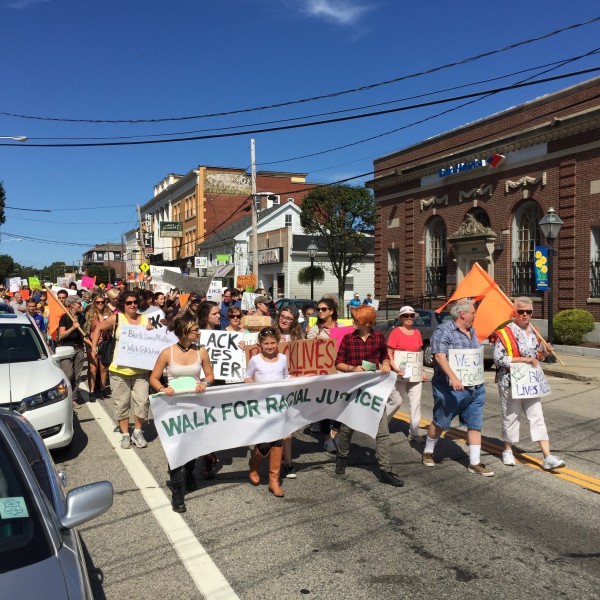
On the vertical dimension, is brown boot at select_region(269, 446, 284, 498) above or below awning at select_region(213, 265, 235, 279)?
below

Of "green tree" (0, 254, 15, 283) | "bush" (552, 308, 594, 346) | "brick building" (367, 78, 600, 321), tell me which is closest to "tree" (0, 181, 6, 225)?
"brick building" (367, 78, 600, 321)

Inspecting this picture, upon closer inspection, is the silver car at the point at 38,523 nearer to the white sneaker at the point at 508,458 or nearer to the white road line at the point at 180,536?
the white road line at the point at 180,536

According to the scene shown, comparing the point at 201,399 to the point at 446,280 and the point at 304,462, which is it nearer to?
the point at 304,462

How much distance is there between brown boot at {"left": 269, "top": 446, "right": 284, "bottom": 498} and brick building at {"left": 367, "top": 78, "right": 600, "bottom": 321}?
16.0 m

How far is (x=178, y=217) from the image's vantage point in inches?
2633

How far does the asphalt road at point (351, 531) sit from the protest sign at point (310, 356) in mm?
952

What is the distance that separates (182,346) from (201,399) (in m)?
0.60

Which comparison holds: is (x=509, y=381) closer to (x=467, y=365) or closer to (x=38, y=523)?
(x=467, y=365)

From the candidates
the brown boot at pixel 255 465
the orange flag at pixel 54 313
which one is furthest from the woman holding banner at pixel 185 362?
the orange flag at pixel 54 313

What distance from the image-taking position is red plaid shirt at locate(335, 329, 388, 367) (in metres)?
6.23

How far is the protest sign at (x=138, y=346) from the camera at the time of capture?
23.1 feet

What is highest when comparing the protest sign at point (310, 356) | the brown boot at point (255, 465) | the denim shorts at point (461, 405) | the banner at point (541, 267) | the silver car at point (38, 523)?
the banner at point (541, 267)

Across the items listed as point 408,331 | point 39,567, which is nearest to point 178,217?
point 408,331

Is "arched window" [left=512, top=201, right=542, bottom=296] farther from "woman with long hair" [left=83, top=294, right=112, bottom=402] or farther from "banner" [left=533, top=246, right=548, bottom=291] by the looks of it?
"woman with long hair" [left=83, top=294, right=112, bottom=402]
